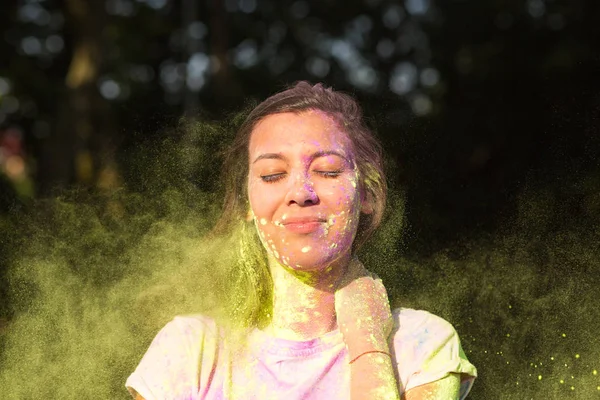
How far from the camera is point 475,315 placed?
390 centimetres

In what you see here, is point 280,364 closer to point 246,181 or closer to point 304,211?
point 304,211

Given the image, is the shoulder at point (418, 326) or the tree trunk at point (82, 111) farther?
the tree trunk at point (82, 111)

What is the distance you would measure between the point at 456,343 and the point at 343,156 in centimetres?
63

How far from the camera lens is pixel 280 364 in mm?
2754

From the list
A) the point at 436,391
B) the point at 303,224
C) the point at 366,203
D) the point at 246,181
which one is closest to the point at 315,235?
the point at 303,224

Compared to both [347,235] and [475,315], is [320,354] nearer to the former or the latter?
[347,235]

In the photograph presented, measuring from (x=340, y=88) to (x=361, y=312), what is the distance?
3968 millimetres

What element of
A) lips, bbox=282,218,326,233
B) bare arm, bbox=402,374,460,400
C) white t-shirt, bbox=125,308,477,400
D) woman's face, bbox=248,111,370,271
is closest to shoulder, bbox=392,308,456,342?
white t-shirt, bbox=125,308,477,400

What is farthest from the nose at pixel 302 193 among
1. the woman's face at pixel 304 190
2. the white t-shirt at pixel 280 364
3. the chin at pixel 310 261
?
the white t-shirt at pixel 280 364

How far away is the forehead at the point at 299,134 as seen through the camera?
2781 mm

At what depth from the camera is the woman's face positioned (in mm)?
2695

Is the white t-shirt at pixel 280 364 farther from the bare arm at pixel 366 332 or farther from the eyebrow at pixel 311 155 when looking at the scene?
the eyebrow at pixel 311 155

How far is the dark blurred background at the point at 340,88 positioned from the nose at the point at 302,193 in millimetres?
929

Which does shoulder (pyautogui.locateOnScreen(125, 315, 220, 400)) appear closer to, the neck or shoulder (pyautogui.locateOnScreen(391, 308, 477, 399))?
the neck
